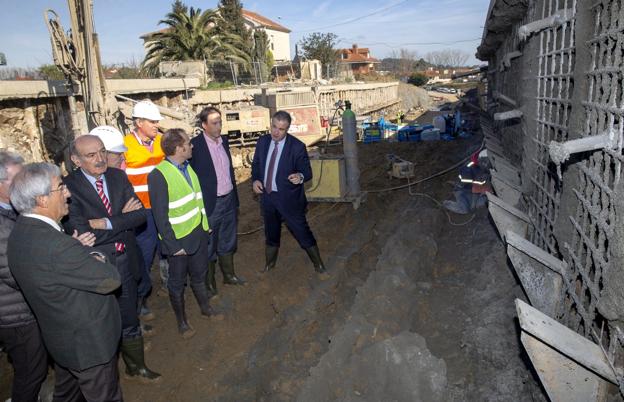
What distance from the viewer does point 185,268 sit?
4.23 meters

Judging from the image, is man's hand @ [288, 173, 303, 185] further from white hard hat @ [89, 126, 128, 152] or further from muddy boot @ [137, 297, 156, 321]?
muddy boot @ [137, 297, 156, 321]

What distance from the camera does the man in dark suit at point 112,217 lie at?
330cm

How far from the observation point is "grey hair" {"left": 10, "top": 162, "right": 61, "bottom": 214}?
247 centimetres

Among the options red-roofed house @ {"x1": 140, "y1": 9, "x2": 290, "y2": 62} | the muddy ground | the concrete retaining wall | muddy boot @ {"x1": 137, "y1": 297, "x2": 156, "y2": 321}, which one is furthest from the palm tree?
red-roofed house @ {"x1": 140, "y1": 9, "x2": 290, "y2": 62}

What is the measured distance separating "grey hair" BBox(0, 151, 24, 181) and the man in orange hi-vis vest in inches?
52.5

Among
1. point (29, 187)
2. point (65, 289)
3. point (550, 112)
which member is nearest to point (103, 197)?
point (29, 187)

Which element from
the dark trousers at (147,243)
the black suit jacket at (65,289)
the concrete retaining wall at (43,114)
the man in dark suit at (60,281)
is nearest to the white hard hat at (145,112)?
the dark trousers at (147,243)

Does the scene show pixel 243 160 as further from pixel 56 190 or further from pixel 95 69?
pixel 56 190

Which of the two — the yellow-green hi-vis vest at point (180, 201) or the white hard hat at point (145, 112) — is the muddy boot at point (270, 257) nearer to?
the yellow-green hi-vis vest at point (180, 201)

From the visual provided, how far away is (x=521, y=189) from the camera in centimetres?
535

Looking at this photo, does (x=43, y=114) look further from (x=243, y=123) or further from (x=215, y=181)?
(x=243, y=123)

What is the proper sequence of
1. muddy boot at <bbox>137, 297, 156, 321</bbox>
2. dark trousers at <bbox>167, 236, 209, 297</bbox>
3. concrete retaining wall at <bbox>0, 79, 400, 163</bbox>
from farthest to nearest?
concrete retaining wall at <bbox>0, 79, 400, 163</bbox>, muddy boot at <bbox>137, 297, 156, 321</bbox>, dark trousers at <bbox>167, 236, 209, 297</bbox>

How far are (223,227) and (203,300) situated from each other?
0.91 metres

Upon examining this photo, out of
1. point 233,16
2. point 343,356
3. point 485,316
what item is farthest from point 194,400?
point 233,16
